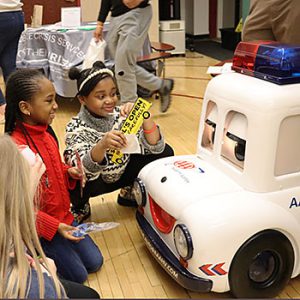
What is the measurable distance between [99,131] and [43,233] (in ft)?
1.73

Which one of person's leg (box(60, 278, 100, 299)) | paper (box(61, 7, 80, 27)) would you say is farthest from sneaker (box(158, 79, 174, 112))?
person's leg (box(60, 278, 100, 299))

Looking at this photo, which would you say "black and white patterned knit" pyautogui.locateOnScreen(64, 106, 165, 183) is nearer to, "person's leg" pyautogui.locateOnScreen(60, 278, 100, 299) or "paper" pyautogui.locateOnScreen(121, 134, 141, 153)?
"paper" pyautogui.locateOnScreen(121, 134, 141, 153)

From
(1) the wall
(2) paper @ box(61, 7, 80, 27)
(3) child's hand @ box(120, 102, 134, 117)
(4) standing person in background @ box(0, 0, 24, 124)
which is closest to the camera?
(3) child's hand @ box(120, 102, 134, 117)

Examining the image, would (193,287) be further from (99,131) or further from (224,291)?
(99,131)

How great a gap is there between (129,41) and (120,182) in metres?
1.26

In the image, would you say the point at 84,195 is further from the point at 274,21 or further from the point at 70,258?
the point at 274,21

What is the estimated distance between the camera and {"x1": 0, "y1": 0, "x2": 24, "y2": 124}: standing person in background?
2.76 m

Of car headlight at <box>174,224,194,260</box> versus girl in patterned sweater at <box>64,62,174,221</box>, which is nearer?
car headlight at <box>174,224,194,260</box>

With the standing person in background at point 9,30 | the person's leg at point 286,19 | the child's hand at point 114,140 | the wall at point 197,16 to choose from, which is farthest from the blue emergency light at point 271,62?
the wall at point 197,16

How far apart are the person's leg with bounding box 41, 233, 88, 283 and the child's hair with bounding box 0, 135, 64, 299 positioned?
1.56ft

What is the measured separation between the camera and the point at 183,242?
1323 millimetres

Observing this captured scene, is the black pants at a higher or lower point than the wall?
lower

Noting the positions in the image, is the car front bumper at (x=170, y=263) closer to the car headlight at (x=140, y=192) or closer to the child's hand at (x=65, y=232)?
the car headlight at (x=140, y=192)

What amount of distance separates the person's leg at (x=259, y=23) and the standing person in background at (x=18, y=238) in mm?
1169
